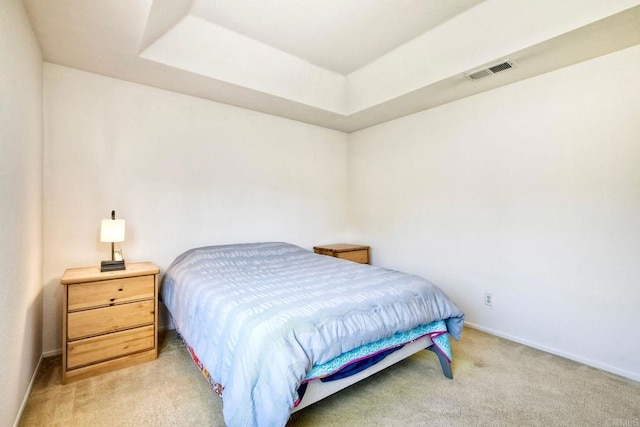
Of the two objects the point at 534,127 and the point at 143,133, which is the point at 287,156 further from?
the point at 534,127

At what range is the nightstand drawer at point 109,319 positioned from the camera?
2021 mm

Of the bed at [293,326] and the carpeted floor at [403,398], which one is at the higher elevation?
the bed at [293,326]

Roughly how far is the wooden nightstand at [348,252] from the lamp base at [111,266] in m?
2.16

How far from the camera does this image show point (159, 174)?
284cm

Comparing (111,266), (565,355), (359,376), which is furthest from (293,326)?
(565,355)

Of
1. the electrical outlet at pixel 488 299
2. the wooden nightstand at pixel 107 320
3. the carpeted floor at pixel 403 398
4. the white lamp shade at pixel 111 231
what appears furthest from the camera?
the electrical outlet at pixel 488 299

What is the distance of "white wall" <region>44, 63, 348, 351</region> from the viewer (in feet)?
7.88

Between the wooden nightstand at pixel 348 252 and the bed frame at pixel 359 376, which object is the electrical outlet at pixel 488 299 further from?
the wooden nightstand at pixel 348 252

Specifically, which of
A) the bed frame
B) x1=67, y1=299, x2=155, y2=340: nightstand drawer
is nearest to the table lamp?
x1=67, y1=299, x2=155, y2=340: nightstand drawer

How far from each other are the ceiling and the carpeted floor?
7.62 feet

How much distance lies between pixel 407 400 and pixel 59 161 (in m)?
3.12

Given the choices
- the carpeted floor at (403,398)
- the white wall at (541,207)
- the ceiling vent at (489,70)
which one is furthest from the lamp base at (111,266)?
the ceiling vent at (489,70)

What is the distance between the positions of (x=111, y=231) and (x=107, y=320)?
2.11 feet

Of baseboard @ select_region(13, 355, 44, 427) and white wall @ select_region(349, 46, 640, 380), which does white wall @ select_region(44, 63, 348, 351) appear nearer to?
baseboard @ select_region(13, 355, 44, 427)
